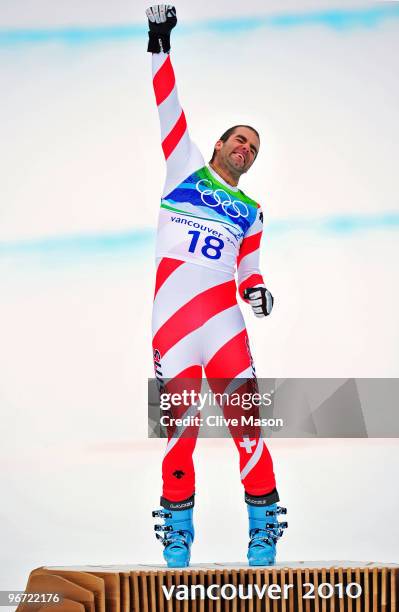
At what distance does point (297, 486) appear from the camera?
390 centimetres

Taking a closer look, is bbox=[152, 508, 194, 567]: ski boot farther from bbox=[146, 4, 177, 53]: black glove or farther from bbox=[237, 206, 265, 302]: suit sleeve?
bbox=[146, 4, 177, 53]: black glove

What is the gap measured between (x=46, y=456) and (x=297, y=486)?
38.2 inches

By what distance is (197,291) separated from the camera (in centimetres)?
340

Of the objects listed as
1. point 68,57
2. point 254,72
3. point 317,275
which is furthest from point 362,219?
point 68,57

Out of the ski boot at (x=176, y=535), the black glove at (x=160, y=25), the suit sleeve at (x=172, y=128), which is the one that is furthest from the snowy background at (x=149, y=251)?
the black glove at (x=160, y=25)

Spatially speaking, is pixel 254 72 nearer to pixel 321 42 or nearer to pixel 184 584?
pixel 321 42

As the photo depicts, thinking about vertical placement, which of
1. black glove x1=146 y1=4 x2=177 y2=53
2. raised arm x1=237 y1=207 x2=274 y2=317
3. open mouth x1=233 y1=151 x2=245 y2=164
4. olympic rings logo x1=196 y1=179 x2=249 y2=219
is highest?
black glove x1=146 y1=4 x2=177 y2=53

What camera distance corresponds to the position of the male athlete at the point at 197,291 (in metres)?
3.33

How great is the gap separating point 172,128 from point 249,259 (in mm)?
530

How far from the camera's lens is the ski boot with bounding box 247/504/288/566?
10.8 ft

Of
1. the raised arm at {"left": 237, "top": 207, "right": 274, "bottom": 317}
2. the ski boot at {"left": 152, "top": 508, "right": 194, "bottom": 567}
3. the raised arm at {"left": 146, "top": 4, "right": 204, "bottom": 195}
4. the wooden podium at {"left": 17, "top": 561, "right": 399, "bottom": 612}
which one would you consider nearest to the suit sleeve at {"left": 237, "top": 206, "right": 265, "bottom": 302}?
the raised arm at {"left": 237, "top": 207, "right": 274, "bottom": 317}

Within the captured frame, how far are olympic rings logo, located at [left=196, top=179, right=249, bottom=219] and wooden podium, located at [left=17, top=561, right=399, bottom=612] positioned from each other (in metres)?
1.19

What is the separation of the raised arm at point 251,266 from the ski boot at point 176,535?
743 millimetres

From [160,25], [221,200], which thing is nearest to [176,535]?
[221,200]
